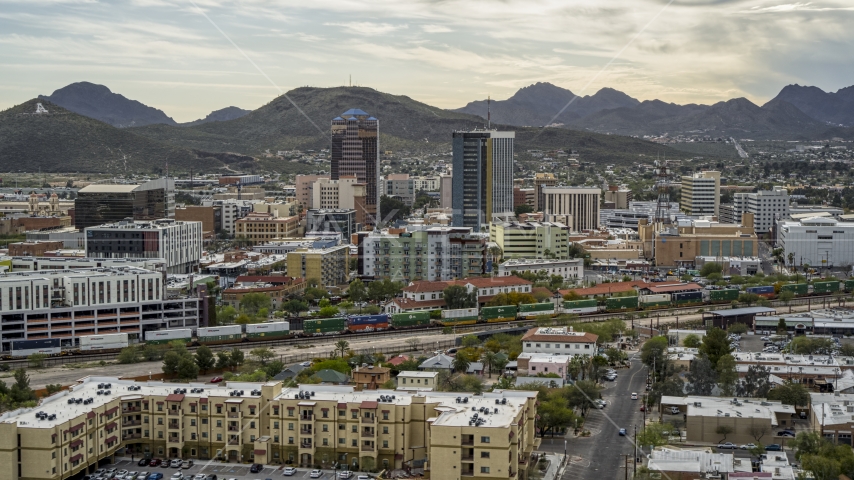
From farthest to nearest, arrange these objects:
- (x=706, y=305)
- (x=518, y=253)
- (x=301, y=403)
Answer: (x=518, y=253)
(x=706, y=305)
(x=301, y=403)

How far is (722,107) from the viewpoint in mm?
179875

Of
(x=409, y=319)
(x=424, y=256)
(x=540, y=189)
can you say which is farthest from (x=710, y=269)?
(x=540, y=189)

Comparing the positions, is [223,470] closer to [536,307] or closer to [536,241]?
[536,307]

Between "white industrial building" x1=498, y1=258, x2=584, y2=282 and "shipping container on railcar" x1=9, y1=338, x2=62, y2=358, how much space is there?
14597 mm

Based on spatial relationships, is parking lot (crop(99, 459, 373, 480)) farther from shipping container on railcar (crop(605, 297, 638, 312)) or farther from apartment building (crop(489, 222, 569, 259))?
apartment building (crop(489, 222, 569, 259))

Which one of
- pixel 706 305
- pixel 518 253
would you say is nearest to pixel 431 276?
pixel 518 253

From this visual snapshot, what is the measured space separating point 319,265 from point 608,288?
8226mm

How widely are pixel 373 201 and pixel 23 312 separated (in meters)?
30.1

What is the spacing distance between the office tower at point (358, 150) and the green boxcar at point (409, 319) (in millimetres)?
25548

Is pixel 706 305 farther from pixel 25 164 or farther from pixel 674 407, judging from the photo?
pixel 25 164

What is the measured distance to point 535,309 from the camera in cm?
2888

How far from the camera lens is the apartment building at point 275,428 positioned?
46.1 feet

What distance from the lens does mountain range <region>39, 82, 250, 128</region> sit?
180250 millimetres

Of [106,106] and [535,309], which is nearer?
[535,309]
